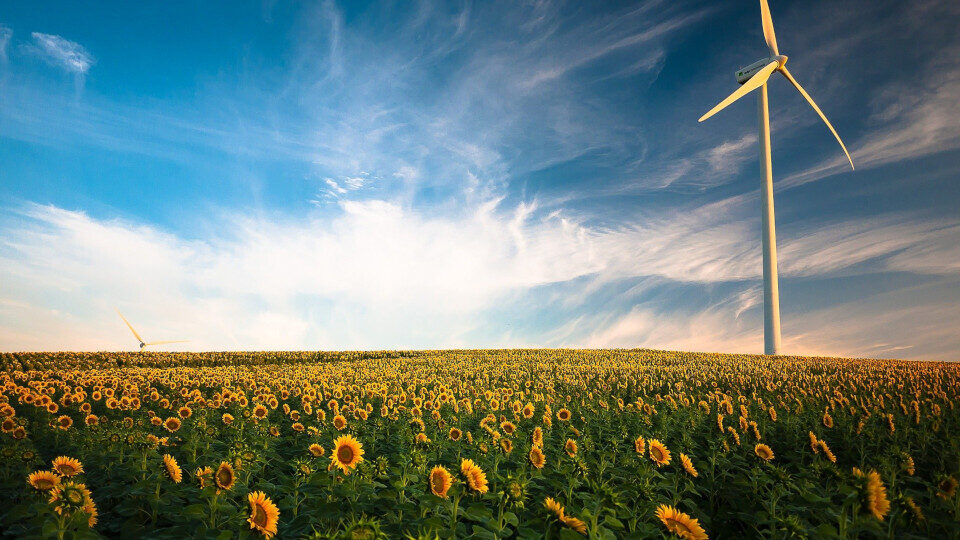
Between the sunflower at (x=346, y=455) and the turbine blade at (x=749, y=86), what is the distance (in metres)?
44.3

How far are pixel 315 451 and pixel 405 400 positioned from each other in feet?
19.9

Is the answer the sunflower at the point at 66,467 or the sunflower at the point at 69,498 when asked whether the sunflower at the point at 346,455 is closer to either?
the sunflower at the point at 69,498

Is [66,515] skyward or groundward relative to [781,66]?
groundward

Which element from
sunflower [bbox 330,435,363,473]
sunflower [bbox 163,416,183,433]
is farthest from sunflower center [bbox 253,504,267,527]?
sunflower [bbox 163,416,183,433]

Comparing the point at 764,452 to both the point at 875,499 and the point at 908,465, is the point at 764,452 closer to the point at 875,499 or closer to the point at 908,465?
the point at 908,465

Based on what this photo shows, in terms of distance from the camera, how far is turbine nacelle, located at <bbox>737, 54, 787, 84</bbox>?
4747 centimetres

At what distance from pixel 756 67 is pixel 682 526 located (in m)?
56.2

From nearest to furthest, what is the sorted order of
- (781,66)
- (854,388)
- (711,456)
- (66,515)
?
1. (66,515)
2. (711,456)
3. (854,388)
4. (781,66)

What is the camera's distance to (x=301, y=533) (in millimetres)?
5297

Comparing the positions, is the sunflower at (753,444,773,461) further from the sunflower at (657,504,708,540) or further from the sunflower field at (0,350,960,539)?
the sunflower at (657,504,708,540)

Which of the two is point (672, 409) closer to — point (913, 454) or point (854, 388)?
point (913, 454)

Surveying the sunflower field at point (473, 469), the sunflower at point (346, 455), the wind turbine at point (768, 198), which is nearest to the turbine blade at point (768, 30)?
the wind turbine at point (768, 198)

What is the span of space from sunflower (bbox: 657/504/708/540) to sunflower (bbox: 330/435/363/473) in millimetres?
3443

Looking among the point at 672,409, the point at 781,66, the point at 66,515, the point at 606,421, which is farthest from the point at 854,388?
the point at 781,66
